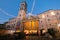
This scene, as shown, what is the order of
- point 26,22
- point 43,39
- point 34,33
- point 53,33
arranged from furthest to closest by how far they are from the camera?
point 26,22 → point 34,33 → point 53,33 → point 43,39

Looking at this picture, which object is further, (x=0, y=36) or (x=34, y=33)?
(x=34, y=33)

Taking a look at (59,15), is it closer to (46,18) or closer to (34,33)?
(46,18)

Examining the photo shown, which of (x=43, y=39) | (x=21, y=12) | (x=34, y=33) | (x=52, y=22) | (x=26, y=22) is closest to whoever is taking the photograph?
(x=43, y=39)

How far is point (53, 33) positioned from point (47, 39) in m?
3.58

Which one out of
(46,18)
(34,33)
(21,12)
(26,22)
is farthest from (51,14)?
(34,33)

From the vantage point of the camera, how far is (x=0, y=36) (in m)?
16.7

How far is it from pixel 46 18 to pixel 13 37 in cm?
3341

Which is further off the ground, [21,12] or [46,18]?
[21,12]

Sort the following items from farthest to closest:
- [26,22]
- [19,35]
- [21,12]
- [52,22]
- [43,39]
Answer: [21,12], [52,22], [26,22], [19,35], [43,39]

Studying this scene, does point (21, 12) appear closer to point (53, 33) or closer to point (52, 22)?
point (52, 22)

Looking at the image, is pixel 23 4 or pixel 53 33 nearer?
pixel 53 33

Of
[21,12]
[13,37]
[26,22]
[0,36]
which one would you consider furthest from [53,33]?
[21,12]

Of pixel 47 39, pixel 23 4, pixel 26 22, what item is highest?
pixel 23 4

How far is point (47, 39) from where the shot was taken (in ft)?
52.7
